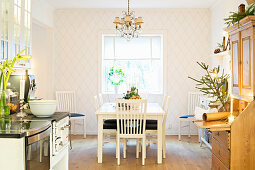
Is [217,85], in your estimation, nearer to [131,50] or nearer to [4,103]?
[4,103]

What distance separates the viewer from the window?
6.45 metres

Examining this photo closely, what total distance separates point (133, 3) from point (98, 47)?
1.24m

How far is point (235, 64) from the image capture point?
3.16 m

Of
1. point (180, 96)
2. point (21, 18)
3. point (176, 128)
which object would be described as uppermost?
point (21, 18)

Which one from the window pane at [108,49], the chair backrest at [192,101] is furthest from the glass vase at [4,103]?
the chair backrest at [192,101]

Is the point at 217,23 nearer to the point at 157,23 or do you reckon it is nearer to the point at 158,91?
the point at 157,23

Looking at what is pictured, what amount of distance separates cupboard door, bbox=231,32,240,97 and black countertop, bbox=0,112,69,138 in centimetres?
190

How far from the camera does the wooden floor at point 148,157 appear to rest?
405cm

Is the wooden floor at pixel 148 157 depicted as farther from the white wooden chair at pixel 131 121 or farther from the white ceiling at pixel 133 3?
the white ceiling at pixel 133 3

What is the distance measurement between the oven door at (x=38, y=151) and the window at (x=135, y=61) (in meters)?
3.98

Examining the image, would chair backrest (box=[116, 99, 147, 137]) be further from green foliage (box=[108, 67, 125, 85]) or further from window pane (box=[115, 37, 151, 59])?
window pane (box=[115, 37, 151, 59])

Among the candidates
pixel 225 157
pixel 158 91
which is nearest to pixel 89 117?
pixel 158 91

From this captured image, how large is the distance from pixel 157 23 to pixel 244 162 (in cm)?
403

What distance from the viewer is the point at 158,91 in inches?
254
